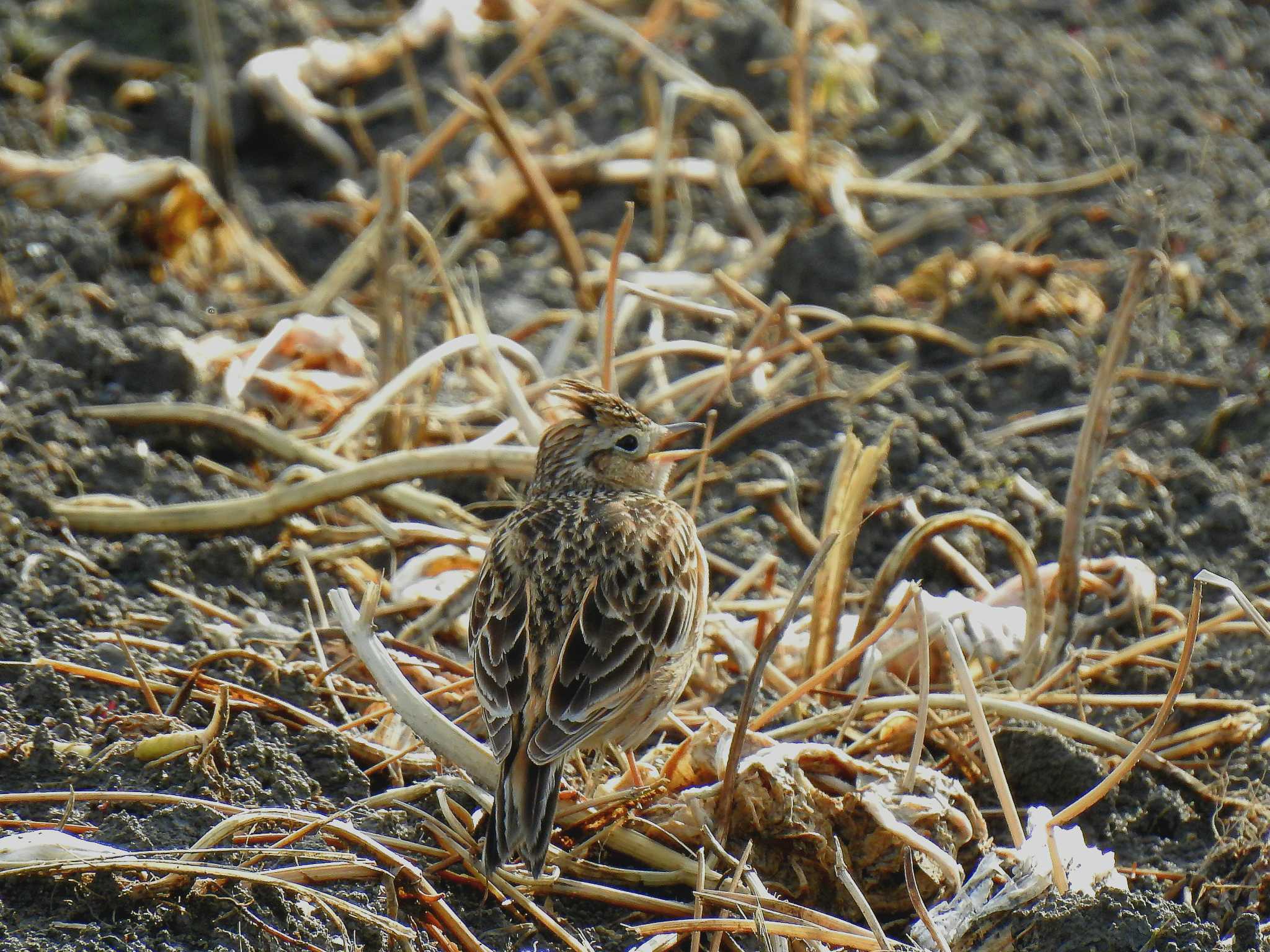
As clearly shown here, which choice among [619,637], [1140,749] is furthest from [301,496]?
[1140,749]

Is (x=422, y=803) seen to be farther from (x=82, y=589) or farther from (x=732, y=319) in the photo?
(x=732, y=319)

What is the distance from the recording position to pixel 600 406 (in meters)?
5.13

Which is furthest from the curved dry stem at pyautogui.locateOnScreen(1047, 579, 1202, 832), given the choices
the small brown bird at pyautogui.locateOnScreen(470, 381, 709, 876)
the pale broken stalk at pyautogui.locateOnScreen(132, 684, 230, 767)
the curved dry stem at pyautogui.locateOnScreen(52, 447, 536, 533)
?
the curved dry stem at pyautogui.locateOnScreen(52, 447, 536, 533)

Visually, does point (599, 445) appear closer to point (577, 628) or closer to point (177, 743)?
point (577, 628)

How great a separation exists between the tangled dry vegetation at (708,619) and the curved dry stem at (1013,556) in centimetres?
1

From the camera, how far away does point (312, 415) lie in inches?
260

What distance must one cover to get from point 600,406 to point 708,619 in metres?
0.77

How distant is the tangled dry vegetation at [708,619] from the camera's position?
3.99 meters

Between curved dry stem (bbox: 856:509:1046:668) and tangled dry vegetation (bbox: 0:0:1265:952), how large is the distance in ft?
0.03

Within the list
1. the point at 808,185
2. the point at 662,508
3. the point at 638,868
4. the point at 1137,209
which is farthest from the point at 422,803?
the point at 808,185

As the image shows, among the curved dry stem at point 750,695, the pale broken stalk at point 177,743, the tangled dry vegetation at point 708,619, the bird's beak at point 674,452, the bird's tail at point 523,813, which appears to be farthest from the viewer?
the bird's beak at point 674,452

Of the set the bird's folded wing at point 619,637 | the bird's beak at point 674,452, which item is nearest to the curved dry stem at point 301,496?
Answer: the bird's beak at point 674,452

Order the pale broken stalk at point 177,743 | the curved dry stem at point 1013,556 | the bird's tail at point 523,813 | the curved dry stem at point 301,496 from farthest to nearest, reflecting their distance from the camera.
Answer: the curved dry stem at point 301,496 < the curved dry stem at point 1013,556 < the pale broken stalk at point 177,743 < the bird's tail at point 523,813

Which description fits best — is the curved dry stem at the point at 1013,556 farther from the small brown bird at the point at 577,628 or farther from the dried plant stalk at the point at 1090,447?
the small brown bird at the point at 577,628
